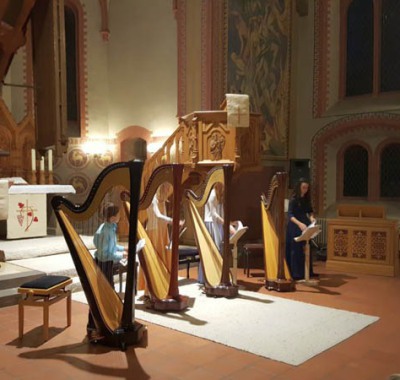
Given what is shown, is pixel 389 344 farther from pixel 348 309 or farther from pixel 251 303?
pixel 251 303

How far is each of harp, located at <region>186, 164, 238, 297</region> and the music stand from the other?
1.15 metres

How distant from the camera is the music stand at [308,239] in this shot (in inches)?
274

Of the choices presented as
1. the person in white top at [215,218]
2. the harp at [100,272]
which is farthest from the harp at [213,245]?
the harp at [100,272]

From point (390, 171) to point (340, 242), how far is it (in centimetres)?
305

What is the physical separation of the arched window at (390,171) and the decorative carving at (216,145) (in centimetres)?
443

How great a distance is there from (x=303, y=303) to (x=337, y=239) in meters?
2.74

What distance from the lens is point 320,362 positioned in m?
4.26

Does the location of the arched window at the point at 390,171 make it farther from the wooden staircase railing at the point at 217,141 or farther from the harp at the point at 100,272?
the harp at the point at 100,272

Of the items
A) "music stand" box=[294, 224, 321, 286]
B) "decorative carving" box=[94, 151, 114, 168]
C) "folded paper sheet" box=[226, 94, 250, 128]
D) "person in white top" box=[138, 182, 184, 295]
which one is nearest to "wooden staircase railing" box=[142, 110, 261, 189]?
"folded paper sheet" box=[226, 94, 250, 128]

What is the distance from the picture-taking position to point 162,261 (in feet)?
19.8

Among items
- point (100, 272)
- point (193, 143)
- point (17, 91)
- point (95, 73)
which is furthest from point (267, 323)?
point (95, 73)

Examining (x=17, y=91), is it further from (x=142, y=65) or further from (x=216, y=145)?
(x=216, y=145)

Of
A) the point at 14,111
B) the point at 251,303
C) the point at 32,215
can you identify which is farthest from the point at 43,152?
the point at 14,111

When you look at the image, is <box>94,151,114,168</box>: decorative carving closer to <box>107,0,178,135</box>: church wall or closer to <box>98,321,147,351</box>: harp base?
<box>107,0,178,135</box>: church wall
